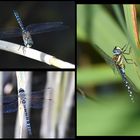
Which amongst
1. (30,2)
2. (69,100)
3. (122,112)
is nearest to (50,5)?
(30,2)

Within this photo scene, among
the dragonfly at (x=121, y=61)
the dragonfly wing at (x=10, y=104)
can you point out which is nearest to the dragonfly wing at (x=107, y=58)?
the dragonfly at (x=121, y=61)

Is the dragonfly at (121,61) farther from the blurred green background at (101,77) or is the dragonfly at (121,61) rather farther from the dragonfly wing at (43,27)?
the dragonfly wing at (43,27)

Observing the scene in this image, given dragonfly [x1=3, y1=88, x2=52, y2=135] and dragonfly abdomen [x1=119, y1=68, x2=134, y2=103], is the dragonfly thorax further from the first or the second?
dragonfly [x1=3, y1=88, x2=52, y2=135]

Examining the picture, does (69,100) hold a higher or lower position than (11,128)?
higher

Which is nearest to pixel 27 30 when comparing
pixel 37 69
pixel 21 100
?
pixel 37 69

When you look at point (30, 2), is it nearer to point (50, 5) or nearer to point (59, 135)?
point (50, 5)

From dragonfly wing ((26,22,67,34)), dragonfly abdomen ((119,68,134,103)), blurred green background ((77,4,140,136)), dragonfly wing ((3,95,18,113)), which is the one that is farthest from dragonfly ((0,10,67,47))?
dragonfly abdomen ((119,68,134,103))

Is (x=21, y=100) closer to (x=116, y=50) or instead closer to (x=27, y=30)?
(x=27, y=30)
